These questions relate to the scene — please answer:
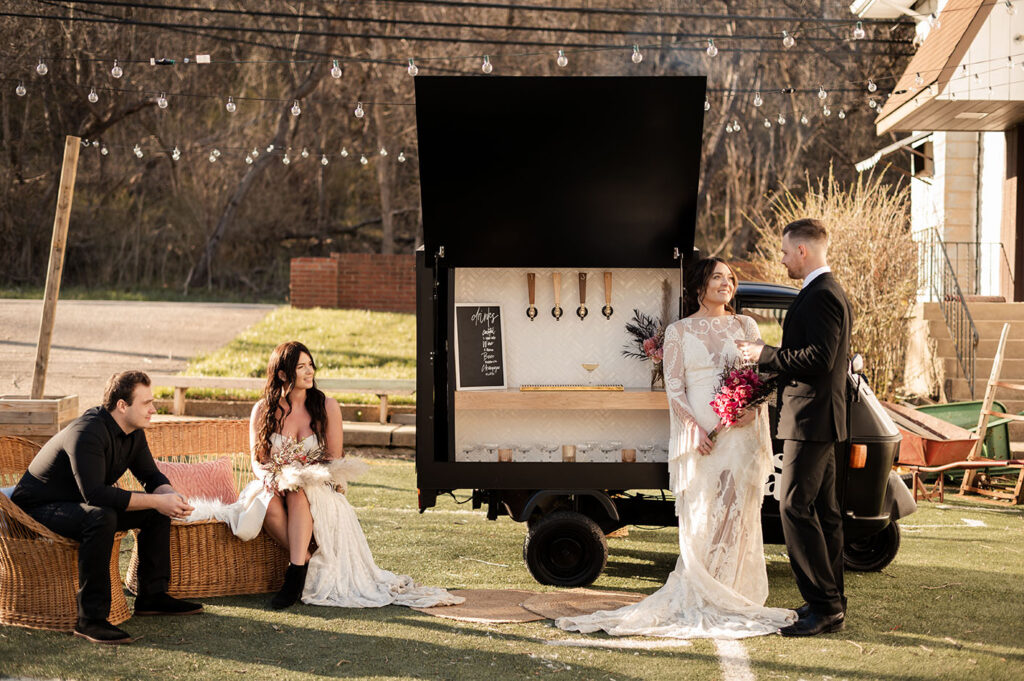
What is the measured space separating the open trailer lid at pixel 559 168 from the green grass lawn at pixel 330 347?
710 centimetres

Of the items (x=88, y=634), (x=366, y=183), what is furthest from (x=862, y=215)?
(x=366, y=183)

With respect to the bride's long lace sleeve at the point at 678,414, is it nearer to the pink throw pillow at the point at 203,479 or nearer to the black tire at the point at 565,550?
the black tire at the point at 565,550

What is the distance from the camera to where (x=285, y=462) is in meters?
6.36

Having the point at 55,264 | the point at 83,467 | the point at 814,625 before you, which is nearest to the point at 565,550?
the point at 814,625

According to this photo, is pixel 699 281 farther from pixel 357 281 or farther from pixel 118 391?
pixel 357 281

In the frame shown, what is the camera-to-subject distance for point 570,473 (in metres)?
6.71

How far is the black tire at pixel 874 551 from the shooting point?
7180 millimetres

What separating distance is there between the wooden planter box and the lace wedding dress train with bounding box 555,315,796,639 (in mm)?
4770

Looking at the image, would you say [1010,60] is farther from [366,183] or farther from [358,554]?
[366,183]

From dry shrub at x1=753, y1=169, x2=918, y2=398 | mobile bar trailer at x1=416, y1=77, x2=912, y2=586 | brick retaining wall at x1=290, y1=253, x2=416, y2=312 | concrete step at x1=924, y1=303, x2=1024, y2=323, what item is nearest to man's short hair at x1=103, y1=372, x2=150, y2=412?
mobile bar trailer at x1=416, y1=77, x2=912, y2=586

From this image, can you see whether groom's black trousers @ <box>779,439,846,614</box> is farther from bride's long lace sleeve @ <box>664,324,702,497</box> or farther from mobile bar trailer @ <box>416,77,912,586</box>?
mobile bar trailer @ <box>416,77,912,586</box>

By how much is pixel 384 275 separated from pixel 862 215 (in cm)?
1010

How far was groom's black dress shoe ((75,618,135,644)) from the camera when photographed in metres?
5.36

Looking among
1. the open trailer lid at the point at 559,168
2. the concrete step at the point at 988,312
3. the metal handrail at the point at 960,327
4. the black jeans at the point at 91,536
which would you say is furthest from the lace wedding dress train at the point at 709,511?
the concrete step at the point at 988,312
